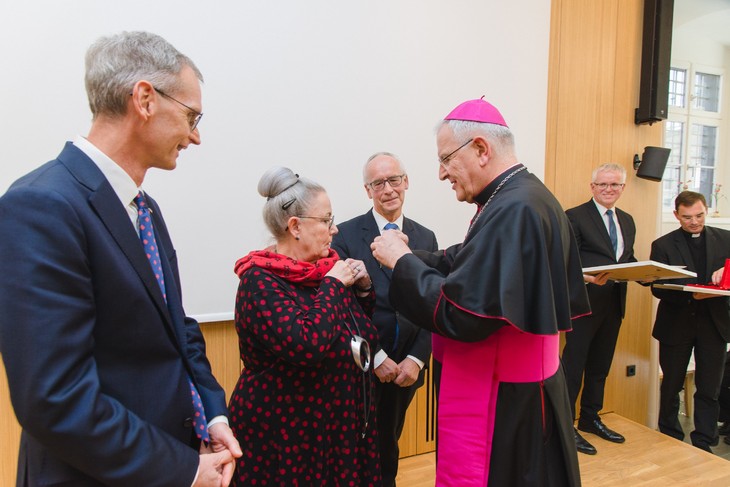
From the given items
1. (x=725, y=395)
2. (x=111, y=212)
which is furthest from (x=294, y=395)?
(x=725, y=395)

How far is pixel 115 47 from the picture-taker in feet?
3.27

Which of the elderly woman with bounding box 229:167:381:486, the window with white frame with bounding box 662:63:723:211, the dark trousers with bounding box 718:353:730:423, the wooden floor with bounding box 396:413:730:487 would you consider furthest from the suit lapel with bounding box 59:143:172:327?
the window with white frame with bounding box 662:63:723:211

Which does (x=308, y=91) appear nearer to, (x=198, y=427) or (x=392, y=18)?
(x=392, y=18)

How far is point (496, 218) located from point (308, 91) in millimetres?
1665

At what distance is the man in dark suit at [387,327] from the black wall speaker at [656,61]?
Result: 2.86m

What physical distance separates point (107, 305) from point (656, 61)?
4.50 meters

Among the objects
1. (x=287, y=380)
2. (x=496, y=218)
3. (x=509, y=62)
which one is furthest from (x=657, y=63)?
(x=287, y=380)

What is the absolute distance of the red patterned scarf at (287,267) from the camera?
1567 mm

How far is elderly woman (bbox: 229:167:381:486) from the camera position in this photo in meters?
1.47

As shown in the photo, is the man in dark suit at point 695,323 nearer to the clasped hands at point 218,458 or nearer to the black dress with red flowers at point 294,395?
the black dress with red flowers at point 294,395

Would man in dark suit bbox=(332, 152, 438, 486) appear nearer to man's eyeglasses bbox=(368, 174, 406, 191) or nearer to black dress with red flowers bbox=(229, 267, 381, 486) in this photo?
man's eyeglasses bbox=(368, 174, 406, 191)

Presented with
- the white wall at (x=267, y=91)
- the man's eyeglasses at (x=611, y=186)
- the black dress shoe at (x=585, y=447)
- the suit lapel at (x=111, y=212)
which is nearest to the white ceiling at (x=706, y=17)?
the man's eyeglasses at (x=611, y=186)

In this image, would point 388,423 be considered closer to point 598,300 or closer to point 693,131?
point 598,300

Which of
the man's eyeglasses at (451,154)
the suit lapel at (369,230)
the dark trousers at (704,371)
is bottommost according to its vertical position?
the dark trousers at (704,371)
